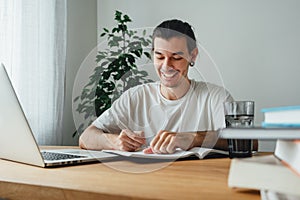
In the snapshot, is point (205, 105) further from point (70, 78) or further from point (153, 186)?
point (70, 78)

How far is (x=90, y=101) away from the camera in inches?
48.9

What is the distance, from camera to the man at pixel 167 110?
101cm

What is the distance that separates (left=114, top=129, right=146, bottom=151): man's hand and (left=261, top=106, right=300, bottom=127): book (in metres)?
0.56

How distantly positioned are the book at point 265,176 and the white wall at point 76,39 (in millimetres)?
2109

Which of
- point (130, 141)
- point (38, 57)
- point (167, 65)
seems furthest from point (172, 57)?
point (38, 57)

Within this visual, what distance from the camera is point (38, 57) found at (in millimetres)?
2215

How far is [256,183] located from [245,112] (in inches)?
22.8

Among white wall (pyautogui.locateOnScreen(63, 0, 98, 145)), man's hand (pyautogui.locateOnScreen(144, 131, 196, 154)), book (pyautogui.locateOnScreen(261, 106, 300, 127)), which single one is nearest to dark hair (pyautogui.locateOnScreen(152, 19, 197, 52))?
man's hand (pyautogui.locateOnScreen(144, 131, 196, 154))

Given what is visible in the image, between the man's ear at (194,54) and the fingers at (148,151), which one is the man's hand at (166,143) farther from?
the man's ear at (194,54)

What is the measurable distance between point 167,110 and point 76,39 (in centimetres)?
161

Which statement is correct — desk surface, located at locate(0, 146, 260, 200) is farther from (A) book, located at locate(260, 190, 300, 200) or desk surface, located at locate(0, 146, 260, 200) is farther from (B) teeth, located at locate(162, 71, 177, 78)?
(B) teeth, located at locate(162, 71, 177, 78)

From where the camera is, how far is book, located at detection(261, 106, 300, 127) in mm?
459

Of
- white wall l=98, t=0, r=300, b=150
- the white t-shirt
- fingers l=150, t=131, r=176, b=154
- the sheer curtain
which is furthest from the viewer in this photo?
white wall l=98, t=0, r=300, b=150

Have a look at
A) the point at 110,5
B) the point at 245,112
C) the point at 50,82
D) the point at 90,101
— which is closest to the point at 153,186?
the point at 245,112
